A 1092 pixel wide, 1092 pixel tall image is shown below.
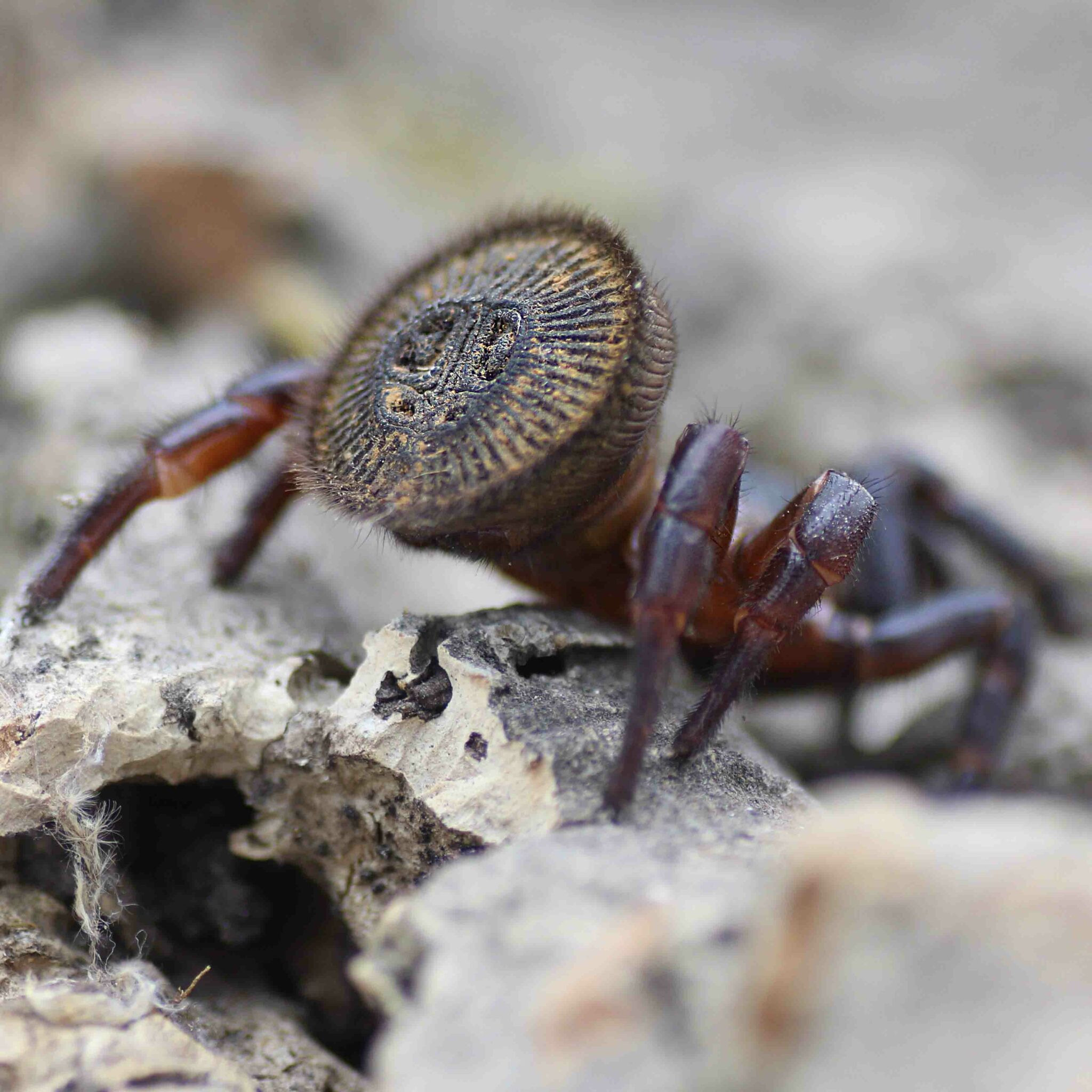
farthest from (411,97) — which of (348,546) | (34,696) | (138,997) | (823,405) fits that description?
(138,997)

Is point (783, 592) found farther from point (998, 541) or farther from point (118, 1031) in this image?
point (998, 541)

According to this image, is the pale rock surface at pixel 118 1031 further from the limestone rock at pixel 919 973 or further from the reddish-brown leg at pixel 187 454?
the limestone rock at pixel 919 973

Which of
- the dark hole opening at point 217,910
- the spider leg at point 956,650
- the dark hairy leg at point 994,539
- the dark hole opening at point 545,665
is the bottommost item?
the dark hole opening at point 217,910

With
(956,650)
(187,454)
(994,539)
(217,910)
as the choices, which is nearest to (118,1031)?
(217,910)

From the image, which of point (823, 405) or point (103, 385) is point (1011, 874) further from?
point (823, 405)

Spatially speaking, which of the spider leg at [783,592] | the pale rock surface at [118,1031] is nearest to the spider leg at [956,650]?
the spider leg at [783,592]

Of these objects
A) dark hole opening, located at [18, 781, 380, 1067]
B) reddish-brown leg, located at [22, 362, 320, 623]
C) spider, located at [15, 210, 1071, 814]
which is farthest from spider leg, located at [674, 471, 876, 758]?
reddish-brown leg, located at [22, 362, 320, 623]
